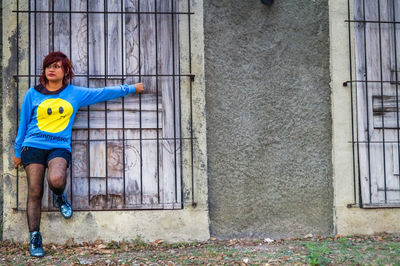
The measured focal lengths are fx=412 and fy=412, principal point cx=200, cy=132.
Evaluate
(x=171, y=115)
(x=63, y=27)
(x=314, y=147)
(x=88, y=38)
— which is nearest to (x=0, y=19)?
(x=63, y=27)

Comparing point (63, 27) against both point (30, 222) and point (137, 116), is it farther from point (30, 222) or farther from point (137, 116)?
point (30, 222)

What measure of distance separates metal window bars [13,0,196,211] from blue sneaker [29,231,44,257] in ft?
1.57

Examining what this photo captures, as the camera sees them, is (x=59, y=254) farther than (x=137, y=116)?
No

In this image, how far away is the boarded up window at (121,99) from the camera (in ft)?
13.5

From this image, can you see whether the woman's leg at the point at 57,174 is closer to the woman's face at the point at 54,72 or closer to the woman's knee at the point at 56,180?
the woman's knee at the point at 56,180

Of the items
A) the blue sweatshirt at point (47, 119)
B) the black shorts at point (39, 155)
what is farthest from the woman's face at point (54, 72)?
the black shorts at point (39, 155)

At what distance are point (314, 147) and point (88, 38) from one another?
8.39 feet

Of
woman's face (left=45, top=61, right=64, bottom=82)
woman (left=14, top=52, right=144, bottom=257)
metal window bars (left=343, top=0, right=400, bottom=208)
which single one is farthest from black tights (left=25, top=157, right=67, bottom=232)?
metal window bars (left=343, top=0, right=400, bottom=208)

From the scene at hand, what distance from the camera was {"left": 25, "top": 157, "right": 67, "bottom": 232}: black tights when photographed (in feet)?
12.1

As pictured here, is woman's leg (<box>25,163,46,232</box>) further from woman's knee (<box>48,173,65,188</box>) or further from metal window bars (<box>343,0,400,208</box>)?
metal window bars (<box>343,0,400,208</box>)

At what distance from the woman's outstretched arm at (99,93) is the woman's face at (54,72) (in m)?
0.19

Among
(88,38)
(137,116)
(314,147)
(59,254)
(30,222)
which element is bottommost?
(59,254)

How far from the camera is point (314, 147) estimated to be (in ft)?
13.9

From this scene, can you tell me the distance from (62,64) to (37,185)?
45.1 inches
